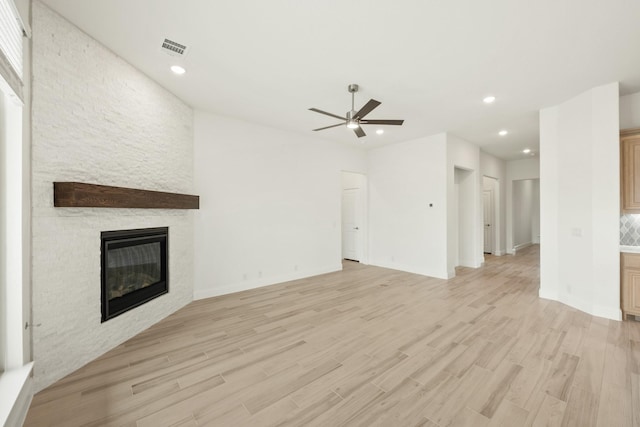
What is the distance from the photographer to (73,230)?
235 cm

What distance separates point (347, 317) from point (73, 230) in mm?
3117

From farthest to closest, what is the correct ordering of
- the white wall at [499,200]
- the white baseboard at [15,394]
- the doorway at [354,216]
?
the white wall at [499,200] < the doorway at [354,216] < the white baseboard at [15,394]

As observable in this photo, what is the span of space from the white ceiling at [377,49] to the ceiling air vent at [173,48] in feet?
0.17

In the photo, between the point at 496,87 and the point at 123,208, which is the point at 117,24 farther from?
the point at 496,87

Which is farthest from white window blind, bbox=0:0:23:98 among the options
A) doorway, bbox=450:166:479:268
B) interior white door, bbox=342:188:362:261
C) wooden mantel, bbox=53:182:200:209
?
doorway, bbox=450:166:479:268

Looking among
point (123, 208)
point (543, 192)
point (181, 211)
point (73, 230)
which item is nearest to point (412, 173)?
point (543, 192)

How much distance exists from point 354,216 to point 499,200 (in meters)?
4.69

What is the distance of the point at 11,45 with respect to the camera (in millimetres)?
1735

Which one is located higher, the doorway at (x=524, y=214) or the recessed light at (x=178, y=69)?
the recessed light at (x=178, y=69)

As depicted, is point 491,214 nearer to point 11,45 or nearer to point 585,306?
point 585,306

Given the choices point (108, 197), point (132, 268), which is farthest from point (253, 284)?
point (108, 197)

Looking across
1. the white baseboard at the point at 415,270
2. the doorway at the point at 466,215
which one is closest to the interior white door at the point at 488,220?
the doorway at the point at 466,215

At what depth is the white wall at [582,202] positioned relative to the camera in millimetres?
3330

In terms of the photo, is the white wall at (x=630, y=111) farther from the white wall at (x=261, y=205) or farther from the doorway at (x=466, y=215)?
the white wall at (x=261, y=205)
